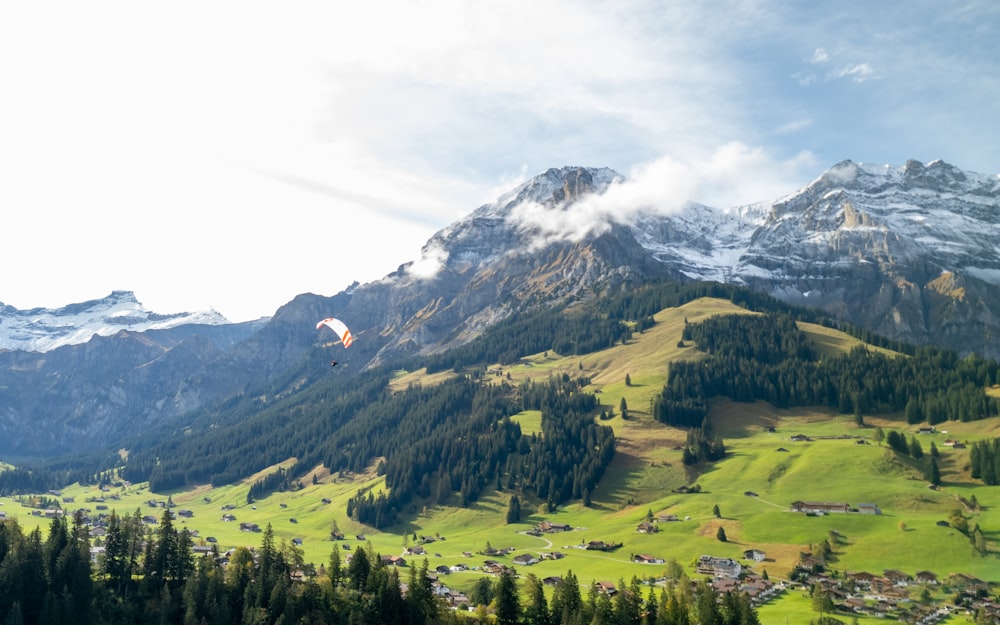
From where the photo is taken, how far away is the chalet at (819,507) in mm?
165000

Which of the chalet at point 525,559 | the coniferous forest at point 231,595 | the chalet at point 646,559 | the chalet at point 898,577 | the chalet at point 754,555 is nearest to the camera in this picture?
the coniferous forest at point 231,595

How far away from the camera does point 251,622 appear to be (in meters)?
98.2

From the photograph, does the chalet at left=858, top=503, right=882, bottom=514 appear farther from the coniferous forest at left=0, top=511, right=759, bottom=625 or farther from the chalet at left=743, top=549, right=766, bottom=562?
the coniferous forest at left=0, top=511, right=759, bottom=625

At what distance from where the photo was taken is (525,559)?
157875 millimetres

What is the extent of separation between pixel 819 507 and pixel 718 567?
41.6 m

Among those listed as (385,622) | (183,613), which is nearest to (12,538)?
(183,613)

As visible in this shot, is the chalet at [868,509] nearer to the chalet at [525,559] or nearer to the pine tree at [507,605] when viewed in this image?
the chalet at [525,559]

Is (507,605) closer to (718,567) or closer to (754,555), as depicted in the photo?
(718,567)

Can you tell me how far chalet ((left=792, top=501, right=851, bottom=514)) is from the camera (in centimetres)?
16500

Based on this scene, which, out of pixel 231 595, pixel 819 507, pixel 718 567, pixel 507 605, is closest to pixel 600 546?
pixel 718 567

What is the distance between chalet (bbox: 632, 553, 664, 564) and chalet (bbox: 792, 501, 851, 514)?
40.7 metres

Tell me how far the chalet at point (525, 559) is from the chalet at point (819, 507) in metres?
62.3

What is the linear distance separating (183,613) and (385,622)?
93.0 feet

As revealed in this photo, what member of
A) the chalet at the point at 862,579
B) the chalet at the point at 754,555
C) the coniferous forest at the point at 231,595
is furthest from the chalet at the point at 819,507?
the coniferous forest at the point at 231,595
